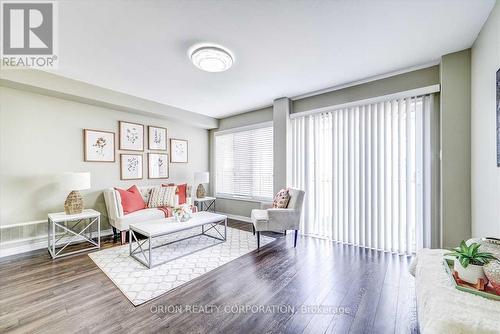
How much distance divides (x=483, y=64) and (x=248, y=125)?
3679 mm

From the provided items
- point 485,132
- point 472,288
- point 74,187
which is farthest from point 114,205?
point 485,132

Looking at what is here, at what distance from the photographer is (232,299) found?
6.55ft

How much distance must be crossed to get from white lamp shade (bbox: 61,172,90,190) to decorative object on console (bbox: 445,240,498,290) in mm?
4247

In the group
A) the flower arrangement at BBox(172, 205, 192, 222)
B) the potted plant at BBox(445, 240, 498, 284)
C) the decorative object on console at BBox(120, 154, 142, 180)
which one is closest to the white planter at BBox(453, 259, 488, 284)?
the potted plant at BBox(445, 240, 498, 284)

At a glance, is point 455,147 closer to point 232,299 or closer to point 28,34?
point 232,299

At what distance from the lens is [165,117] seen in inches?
179

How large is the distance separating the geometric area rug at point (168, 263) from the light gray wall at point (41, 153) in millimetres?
1205

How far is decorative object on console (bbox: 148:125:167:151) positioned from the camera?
4512mm

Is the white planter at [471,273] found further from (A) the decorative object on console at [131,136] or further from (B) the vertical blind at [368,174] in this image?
(A) the decorative object on console at [131,136]

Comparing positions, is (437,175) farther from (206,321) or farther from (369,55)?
(206,321)

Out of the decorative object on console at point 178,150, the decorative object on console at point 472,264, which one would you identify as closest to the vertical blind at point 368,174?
the decorative object on console at point 472,264

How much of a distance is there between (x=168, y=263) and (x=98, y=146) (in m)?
2.56

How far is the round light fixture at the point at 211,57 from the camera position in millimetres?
2314

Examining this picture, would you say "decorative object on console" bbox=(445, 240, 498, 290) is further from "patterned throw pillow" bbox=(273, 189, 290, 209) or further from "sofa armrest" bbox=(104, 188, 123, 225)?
"sofa armrest" bbox=(104, 188, 123, 225)
